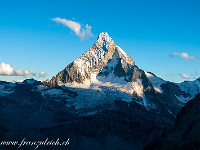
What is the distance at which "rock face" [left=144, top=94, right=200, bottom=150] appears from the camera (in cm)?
4190

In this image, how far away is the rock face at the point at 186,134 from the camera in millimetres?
41897

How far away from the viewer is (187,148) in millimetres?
41531

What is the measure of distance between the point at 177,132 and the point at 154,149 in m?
6.55

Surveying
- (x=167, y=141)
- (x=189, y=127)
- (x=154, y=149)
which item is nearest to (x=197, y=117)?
(x=189, y=127)

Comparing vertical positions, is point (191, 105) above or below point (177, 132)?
above

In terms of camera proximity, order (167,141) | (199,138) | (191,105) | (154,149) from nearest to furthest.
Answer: (199,138) → (167,141) → (154,149) → (191,105)

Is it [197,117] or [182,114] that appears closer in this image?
[197,117]

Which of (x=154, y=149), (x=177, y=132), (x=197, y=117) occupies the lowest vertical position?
(x=154, y=149)

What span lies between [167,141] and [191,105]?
13.3 meters

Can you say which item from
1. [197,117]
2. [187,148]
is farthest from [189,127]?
[187,148]

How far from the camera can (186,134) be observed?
4744 centimetres

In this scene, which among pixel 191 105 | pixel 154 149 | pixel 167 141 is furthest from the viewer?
pixel 191 105

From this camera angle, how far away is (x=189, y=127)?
162 feet

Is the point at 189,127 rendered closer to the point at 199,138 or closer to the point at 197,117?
the point at 197,117
